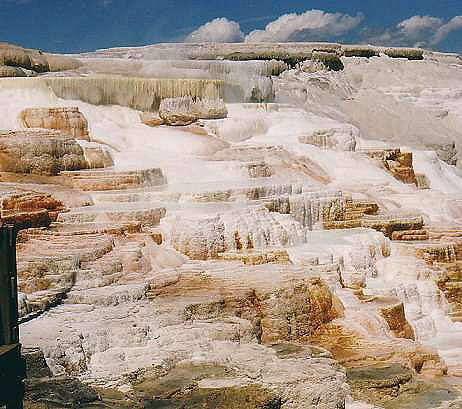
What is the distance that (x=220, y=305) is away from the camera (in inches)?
242

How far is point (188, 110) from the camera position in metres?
14.1

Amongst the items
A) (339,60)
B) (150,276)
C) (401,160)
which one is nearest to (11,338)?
(150,276)

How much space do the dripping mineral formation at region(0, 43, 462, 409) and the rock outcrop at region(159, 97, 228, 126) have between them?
3 cm

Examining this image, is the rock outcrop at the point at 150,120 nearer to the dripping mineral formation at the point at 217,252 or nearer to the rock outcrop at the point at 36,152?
the dripping mineral formation at the point at 217,252

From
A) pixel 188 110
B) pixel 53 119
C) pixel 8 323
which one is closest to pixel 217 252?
pixel 53 119

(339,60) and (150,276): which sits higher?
(339,60)

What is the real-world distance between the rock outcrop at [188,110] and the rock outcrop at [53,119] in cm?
270

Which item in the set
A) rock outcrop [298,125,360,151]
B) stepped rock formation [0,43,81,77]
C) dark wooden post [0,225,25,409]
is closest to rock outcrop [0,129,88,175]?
rock outcrop [298,125,360,151]

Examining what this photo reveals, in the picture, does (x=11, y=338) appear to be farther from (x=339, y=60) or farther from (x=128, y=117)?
(x=339, y=60)

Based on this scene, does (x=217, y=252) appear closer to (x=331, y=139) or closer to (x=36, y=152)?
(x=36, y=152)

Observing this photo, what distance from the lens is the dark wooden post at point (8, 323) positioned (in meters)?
3.05

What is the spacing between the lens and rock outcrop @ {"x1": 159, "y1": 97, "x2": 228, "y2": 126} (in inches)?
542

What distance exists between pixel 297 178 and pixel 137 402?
22.5 feet

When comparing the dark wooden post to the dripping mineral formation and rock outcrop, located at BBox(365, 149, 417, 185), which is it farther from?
rock outcrop, located at BBox(365, 149, 417, 185)
